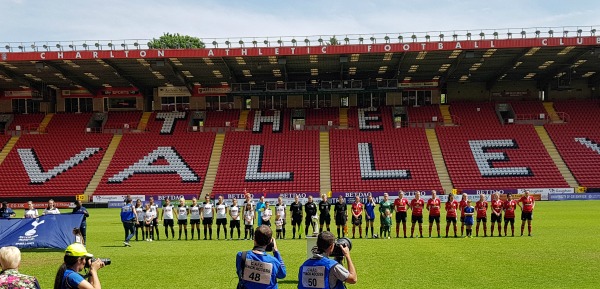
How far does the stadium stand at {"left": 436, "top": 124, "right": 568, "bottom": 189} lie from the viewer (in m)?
40.5

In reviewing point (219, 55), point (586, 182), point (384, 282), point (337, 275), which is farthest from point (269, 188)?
point (337, 275)

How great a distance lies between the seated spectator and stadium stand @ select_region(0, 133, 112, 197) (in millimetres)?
38376

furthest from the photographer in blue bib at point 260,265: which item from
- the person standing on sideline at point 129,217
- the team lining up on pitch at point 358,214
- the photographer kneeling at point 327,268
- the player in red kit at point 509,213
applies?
the player in red kit at point 509,213

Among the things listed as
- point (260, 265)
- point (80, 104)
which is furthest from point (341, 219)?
point (80, 104)

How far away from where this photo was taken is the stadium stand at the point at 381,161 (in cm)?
4119

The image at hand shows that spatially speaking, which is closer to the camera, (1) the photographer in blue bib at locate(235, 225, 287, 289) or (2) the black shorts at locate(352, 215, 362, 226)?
(1) the photographer in blue bib at locate(235, 225, 287, 289)

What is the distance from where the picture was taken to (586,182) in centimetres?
4003

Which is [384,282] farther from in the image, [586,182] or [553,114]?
[553,114]

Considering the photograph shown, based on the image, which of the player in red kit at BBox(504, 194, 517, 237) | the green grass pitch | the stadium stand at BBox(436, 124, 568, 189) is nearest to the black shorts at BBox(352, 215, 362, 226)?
the green grass pitch

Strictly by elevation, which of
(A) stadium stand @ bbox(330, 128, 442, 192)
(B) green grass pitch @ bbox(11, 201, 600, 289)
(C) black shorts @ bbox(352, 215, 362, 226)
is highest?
(A) stadium stand @ bbox(330, 128, 442, 192)

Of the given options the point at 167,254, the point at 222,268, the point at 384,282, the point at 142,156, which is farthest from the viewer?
the point at 142,156

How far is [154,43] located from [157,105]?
45.5 meters

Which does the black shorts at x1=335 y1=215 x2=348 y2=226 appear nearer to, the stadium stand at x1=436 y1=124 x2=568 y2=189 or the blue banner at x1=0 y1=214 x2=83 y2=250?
the blue banner at x1=0 y1=214 x2=83 y2=250

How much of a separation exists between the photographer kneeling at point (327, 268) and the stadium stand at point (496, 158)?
35903mm
